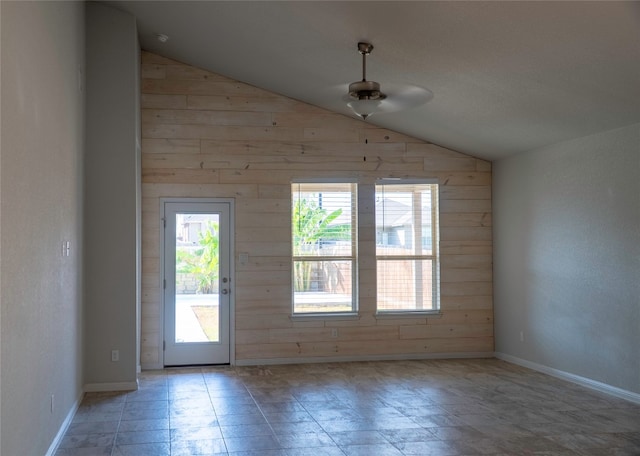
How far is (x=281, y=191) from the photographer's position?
7.42 metres

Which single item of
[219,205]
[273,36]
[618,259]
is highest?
[273,36]

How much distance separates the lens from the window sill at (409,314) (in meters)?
7.64

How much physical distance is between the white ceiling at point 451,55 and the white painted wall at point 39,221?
1408 millimetres


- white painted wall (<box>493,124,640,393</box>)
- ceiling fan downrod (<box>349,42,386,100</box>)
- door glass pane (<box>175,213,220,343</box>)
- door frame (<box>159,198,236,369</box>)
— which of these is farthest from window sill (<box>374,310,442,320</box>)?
ceiling fan downrod (<box>349,42,386,100</box>)

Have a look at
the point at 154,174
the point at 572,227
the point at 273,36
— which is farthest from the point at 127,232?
the point at 572,227

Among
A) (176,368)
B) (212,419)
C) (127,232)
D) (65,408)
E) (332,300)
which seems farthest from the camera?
(332,300)

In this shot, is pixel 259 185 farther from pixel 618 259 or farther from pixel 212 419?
pixel 618 259

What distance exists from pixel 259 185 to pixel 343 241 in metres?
1.24

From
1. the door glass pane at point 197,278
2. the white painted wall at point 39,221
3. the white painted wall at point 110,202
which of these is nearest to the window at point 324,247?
the door glass pane at point 197,278

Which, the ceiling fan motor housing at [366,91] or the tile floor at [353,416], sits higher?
the ceiling fan motor housing at [366,91]

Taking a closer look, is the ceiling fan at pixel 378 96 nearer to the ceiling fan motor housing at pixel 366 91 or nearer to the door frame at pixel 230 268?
the ceiling fan motor housing at pixel 366 91

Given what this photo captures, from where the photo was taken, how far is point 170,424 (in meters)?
4.85

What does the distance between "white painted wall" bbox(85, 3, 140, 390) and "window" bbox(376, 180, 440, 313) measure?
309 centimetres

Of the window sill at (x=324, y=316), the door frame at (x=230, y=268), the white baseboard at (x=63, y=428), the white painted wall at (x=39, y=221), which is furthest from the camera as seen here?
the window sill at (x=324, y=316)
